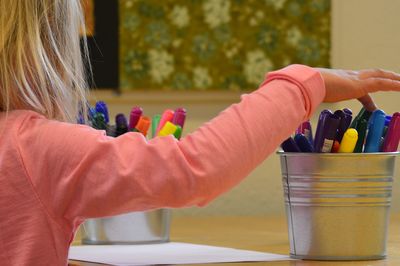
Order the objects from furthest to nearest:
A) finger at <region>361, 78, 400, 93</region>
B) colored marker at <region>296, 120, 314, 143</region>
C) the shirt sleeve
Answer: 1. colored marker at <region>296, 120, 314, 143</region>
2. finger at <region>361, 78, 400, 93</region>
3. the shirt sleeve

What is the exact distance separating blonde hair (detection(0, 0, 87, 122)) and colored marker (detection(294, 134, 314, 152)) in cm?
25

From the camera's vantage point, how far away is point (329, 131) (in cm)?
87

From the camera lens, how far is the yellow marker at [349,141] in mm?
863

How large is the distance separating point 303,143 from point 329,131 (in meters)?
0.03

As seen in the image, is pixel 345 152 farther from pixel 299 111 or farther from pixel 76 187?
pixel 76 187

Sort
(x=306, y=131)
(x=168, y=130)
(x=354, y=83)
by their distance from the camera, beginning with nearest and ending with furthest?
1. (x=354, y=83)
2. (x=306, y=131)
3. (x=168, y=130)

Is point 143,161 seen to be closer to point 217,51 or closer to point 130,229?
point 130,229

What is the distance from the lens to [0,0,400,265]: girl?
69cm

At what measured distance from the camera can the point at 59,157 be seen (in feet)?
2.28

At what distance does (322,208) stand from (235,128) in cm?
22

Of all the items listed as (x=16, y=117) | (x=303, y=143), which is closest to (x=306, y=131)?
(x=303, y=143)

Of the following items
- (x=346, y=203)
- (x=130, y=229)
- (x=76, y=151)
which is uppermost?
(x=76, y=151)

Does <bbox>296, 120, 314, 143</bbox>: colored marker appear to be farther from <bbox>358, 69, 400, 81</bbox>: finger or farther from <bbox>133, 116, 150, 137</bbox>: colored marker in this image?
<bbox>133, 116, 150, 137</bbox>: colored marker

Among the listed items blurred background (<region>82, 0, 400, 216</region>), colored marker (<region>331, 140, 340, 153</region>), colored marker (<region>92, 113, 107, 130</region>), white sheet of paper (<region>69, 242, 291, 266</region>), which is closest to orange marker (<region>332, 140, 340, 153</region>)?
colored marker (<region>331, 140, 340, 153</region>)
